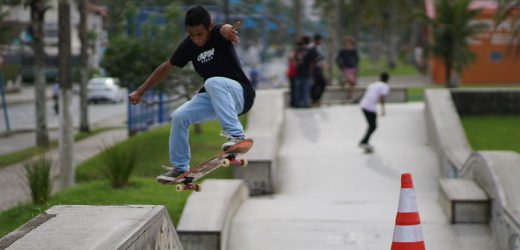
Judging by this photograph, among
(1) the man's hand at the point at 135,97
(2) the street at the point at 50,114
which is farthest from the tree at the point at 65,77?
(2) the street at the point at 50,114

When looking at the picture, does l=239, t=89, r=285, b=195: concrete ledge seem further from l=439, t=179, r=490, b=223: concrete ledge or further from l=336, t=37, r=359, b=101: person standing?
l=336, t=37, r=359, b=101: person standing

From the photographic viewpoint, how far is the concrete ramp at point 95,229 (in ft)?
19.9

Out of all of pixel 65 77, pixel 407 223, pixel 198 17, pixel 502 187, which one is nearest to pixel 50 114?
pixel 65 77

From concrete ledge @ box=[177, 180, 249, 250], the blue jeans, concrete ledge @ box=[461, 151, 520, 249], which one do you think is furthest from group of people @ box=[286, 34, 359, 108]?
the blue jeans

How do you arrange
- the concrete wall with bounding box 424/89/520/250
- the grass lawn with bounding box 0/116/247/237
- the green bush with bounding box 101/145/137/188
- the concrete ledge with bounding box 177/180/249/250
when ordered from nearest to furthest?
the concrete wall with bounding box 424/89/520/250 < the concrete ledge with bounding box 177/180/249/250 < the grass lawn with bounding box 0/116/247/237 < the green bush with bounding box 101/145/137/188

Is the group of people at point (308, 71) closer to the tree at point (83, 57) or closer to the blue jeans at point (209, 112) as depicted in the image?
the tree at point (83, 57)

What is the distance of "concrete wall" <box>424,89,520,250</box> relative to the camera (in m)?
9.41

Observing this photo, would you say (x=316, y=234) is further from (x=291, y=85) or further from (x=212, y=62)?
(x=291, y=85)

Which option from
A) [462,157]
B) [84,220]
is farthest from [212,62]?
[462,157]

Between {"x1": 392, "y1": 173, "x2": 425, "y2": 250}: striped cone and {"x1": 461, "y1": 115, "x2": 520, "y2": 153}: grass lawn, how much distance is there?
9358 mm

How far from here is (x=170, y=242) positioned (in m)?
8.09

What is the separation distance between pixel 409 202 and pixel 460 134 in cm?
940

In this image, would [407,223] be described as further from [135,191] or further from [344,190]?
[344,190]

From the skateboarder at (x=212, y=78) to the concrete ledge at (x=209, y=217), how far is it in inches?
90.5
